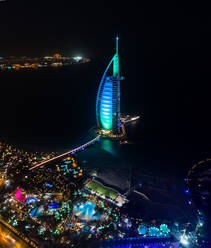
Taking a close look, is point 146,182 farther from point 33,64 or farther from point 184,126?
point 33,64

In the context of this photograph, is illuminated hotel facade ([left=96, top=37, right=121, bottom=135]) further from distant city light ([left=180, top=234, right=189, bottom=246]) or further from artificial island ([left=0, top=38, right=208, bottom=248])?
distant city light ([left=180, top=234, right=189, bottom=246])

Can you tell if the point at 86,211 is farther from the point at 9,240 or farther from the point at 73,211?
the point at 9,240

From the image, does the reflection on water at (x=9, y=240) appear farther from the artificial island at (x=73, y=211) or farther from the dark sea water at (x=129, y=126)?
the dark sea water at (x=129, y=126)

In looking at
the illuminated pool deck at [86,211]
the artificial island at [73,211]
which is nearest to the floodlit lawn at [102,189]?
the artificial island at [73,211]

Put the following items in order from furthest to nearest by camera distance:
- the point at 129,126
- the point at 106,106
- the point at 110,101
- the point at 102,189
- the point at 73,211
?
the point at 129,126 → the point at 106,106 → the point at 110,101 → the point at 102,189 → the point at 73,211

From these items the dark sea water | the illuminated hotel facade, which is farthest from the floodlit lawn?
the illuminated hotel facade

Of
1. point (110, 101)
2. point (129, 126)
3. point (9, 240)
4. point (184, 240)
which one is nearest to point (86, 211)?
point (9, 240)

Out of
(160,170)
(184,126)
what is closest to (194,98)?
(184,126)

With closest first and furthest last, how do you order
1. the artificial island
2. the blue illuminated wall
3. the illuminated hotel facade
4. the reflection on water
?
the reflection on water, the artificial island, the illuminated hotel facade, the blue illuminated wall

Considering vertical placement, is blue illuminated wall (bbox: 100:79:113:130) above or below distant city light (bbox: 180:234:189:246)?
above
